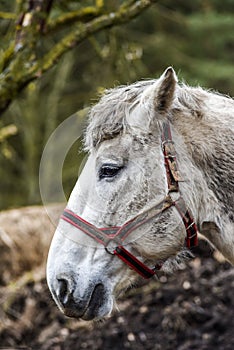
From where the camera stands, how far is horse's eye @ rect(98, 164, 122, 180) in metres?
3.53

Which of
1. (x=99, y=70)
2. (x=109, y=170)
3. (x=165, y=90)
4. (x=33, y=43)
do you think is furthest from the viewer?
(x=99, y=70)

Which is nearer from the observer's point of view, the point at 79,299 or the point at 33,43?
the point at 79,299

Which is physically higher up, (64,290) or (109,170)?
(109,170)

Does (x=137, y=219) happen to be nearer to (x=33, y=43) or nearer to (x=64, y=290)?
(x=64, y=290)

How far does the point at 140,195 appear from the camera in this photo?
350cm

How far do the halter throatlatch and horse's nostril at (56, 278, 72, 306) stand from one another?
28 cm

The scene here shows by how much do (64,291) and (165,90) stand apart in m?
1.18

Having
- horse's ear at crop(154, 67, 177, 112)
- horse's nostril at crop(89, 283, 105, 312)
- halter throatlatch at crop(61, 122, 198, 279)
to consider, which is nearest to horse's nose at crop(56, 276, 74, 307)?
horse's nostril at crop(89, 283, 105, 312)

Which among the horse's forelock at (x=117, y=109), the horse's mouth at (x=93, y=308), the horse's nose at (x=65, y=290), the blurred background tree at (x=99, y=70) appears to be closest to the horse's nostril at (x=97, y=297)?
the horse's mouth at (x=93, y=308)

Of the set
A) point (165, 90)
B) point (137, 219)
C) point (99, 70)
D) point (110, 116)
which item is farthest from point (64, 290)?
point (99, 70)

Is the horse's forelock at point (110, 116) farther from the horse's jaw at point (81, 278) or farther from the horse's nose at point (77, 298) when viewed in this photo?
the horse's nose at point (77, 298)

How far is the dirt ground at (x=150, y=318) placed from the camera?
593cm

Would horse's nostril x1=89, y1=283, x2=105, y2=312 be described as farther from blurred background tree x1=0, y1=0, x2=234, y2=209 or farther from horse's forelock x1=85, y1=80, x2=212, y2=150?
blurred background tree x1=0, y1=0, x2=234, y2=209

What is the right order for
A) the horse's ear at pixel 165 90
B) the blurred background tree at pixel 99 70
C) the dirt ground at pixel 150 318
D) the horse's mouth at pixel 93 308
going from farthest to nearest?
the blurred background tree at pixel 99 70, the dirt ground at pixel 150 318, the horse's mouth at pixel 93 308, the horse's ear at pixel 165 90
